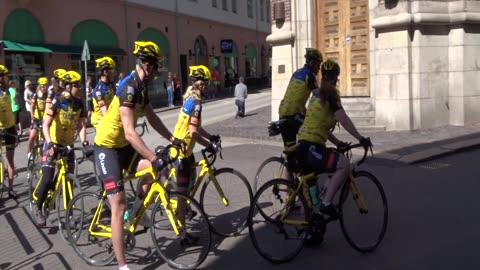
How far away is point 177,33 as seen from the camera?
35.4 meters

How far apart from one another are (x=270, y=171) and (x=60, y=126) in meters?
2.68

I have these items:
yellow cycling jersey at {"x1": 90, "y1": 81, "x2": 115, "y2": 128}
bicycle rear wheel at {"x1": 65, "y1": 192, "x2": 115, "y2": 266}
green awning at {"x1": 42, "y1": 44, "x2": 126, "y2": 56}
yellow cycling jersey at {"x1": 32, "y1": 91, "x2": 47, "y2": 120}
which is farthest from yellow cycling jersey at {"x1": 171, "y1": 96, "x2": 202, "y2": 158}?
green awning at {"x1": 42, "y1": 44, "x2": 126, "y2": 56}

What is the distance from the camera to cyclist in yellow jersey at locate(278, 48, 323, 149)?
21.1 ft

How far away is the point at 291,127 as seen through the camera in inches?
264

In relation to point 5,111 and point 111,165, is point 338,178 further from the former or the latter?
point 5,111

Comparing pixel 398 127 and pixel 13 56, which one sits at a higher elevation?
pixel 13 56

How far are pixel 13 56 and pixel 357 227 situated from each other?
66.4 feet

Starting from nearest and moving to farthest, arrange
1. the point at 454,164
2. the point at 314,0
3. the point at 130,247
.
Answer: the point at 130,247, the point at 454,164, the point at 314,0

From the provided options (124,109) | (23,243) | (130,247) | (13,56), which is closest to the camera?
(124,109)

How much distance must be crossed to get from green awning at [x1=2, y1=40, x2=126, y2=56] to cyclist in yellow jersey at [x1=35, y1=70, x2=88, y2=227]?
634 inches

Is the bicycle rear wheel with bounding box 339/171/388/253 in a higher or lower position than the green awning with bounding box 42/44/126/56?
lower

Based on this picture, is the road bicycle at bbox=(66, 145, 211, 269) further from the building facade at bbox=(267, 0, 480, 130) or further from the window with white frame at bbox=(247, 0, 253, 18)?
the window with white frame at bbox=(247, 0, 253, 18)

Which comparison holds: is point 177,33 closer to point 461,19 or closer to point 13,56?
point 13,56

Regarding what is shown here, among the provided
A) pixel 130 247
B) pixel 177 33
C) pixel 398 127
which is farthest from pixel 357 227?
pixel 177 33
